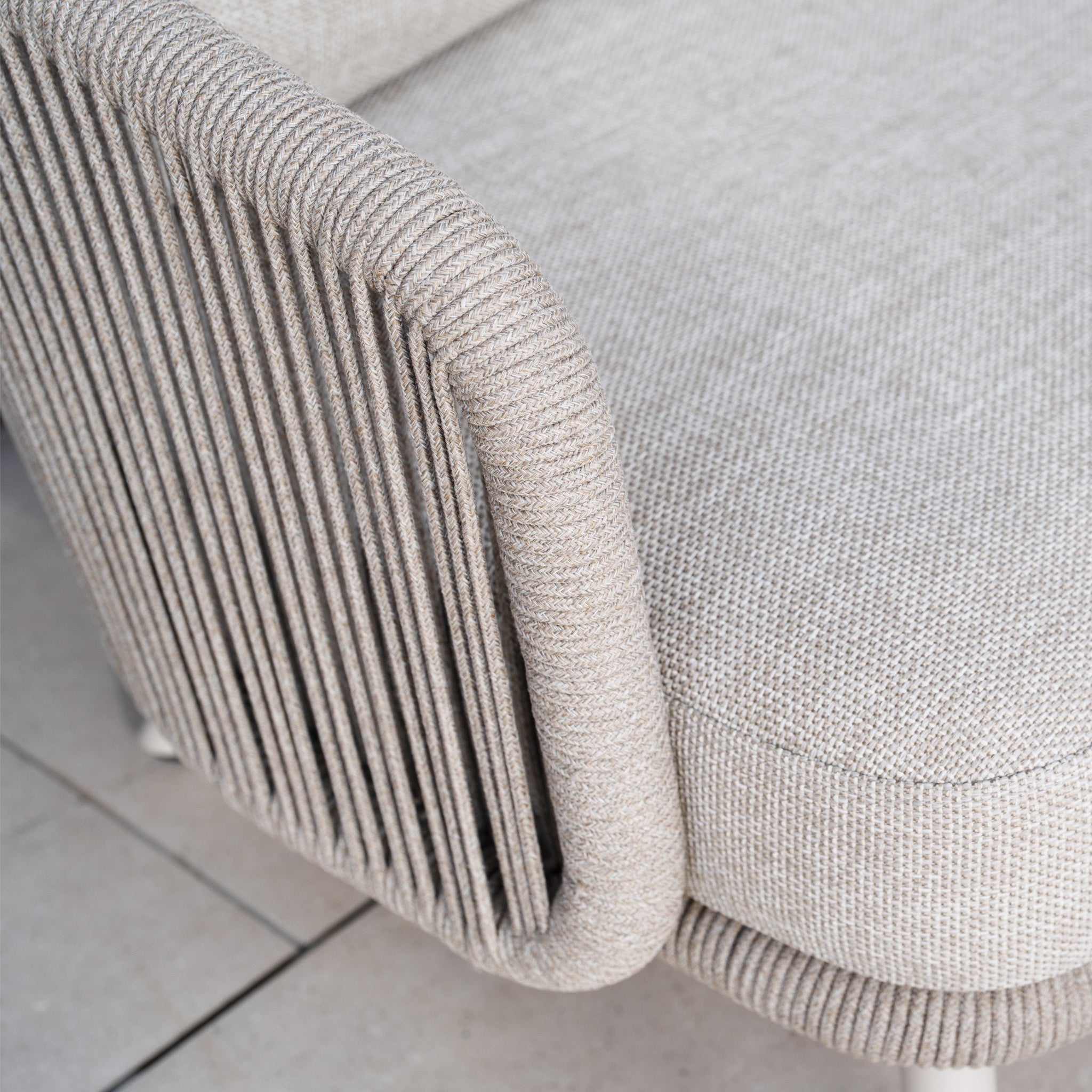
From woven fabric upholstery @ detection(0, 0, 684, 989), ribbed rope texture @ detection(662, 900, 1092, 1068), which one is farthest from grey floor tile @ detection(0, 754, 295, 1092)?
ribbed rope texture @ detection(662, 900, 1092, 1068)

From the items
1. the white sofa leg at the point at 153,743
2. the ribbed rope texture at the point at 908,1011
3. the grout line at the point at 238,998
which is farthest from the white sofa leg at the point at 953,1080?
the white sofa leg at the point at 153,743

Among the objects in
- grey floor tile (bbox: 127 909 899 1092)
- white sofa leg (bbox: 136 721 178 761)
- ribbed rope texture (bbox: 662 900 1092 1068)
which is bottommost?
grey floor tile (bbox: 127 909 899 1092)

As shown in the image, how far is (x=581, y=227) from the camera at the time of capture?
724mm

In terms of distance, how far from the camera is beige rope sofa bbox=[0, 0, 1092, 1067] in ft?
1.40

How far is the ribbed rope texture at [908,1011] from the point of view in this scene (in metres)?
0.53

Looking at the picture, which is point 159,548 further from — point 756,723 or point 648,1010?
point 648,1010

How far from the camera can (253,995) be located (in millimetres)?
837

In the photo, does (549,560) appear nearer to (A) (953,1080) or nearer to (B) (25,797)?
Result: (A) (953,1080)

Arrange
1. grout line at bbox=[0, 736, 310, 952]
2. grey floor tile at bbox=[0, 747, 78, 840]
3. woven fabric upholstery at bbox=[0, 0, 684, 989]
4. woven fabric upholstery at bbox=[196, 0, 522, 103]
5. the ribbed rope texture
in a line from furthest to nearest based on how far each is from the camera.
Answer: grey floor tile at bbox=[0, 747, 78, 840] < grout line at bbox=[0, 736, 310, 952] < woven fabric upholstery at bbox=[196, 0, 522, 103] < the ribbed rope texture < woven fabric upholstery at bbox=[0, 0, 684, 989]

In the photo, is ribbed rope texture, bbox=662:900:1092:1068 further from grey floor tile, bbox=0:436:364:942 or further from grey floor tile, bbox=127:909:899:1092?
grey floor tile, bbox=0:436:364:942

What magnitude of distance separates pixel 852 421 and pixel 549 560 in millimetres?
212

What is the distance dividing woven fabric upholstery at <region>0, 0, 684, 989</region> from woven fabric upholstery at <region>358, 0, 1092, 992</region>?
59 mm

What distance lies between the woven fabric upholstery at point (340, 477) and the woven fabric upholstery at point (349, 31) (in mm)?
225

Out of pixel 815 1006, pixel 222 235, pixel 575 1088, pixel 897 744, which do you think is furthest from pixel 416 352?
pixel 575 1088
